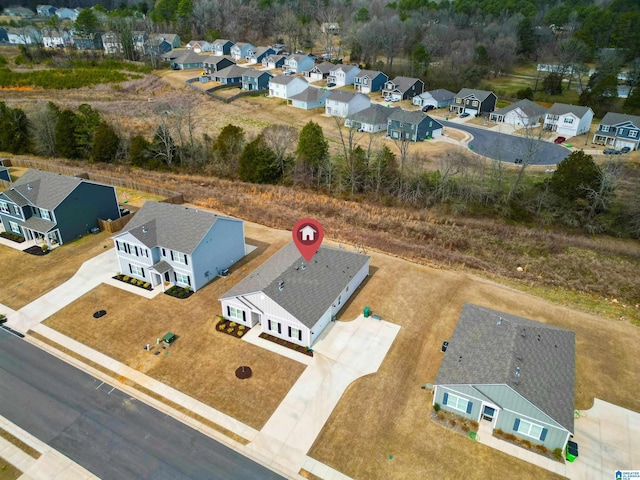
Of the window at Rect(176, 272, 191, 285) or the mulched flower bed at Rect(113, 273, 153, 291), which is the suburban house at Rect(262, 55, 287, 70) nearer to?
the mulched flower bed at Rect(113, 273, 153, 291)

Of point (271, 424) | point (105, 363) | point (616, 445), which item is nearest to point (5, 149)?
point (105, 363)

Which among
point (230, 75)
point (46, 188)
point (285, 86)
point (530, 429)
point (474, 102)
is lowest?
point (530, 429)

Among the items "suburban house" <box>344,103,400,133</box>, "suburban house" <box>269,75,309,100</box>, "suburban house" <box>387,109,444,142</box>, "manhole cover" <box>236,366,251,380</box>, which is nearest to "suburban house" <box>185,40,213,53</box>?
"suburban house" <box>269,75,309,100</box>

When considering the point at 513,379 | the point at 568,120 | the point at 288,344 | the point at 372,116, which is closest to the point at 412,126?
the point at 372,116

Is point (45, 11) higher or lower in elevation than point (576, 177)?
higher

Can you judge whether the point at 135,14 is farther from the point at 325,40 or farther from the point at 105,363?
the point at 105,363

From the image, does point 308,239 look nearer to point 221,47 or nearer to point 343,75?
point 343,75

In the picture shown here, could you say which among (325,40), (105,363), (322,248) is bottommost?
(105,363)
